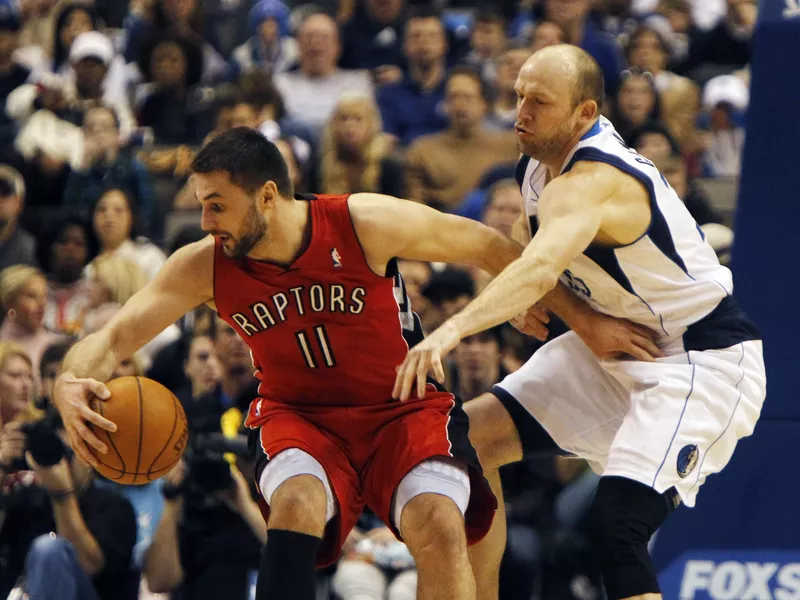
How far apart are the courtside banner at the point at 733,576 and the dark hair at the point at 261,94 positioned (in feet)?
16.5

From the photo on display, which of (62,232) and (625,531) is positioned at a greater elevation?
(62,232)

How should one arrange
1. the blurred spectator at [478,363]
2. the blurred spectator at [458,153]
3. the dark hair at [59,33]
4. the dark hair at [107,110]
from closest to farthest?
1. the blurred spectator at [478,363]
2. the blurred spectator at [458,153]
3. the dark hair at [107,110]
4. the dark hair at [59,33]

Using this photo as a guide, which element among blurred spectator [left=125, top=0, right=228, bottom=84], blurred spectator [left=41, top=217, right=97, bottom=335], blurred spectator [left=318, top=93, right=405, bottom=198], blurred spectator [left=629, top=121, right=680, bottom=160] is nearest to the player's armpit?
blurred spectator [left=629, top=121, right=680, bottom=160]

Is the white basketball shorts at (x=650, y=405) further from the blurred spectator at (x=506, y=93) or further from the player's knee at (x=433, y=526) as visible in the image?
the blurred spectator at (x=506, y=93)

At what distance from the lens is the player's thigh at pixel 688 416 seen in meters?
5.02

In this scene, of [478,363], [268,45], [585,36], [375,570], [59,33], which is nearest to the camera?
[375,570]

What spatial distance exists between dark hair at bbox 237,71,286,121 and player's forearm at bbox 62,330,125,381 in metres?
5.07

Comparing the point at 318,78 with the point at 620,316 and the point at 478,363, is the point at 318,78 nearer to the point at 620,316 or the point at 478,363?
the point at 478,363

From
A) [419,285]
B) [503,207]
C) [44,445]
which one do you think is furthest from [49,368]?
[503,207]

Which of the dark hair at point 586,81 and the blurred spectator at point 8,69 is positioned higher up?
the blurred spectator at point 8,69

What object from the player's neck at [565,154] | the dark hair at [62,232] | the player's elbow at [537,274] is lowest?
the player's elbow at [537,274]

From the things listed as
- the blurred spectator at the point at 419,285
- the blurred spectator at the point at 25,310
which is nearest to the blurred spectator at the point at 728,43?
the blurred spectator at the point at 419,285

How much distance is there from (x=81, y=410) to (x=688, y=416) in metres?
2.19

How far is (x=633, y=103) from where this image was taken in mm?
9742
